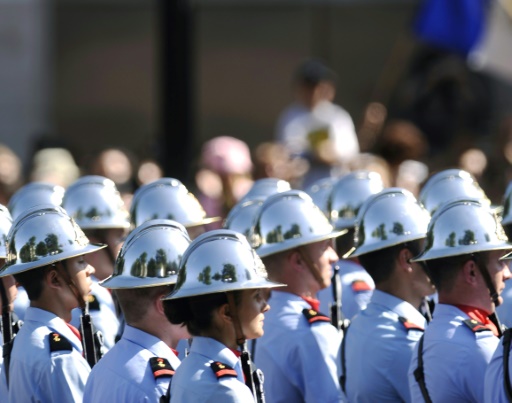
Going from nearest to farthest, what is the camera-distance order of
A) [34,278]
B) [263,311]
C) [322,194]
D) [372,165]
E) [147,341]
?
[263,311], [147,341], [34,278], [322,194], [372,165]

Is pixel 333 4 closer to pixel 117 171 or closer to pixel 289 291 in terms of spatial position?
pixel 117 171

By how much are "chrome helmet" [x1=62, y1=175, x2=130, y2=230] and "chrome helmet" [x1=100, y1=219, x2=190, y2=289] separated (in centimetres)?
238

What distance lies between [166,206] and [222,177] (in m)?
4.84

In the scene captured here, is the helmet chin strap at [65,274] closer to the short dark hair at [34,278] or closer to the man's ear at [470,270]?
the short dark hair at [34,278]

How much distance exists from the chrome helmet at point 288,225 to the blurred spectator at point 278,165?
5125 millimetres

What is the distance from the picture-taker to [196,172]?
14102 millimetres

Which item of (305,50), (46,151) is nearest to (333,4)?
(305,50)

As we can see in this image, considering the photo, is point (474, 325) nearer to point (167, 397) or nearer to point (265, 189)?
point (167, 397)

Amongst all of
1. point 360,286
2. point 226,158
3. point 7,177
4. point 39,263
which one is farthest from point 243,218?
point 226,158

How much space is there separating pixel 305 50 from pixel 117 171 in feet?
22.5

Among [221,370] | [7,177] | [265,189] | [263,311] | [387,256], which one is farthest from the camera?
[7,177]

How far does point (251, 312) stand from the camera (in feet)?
19.2

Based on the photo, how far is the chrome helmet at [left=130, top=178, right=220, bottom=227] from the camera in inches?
342

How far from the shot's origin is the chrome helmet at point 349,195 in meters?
9.23
